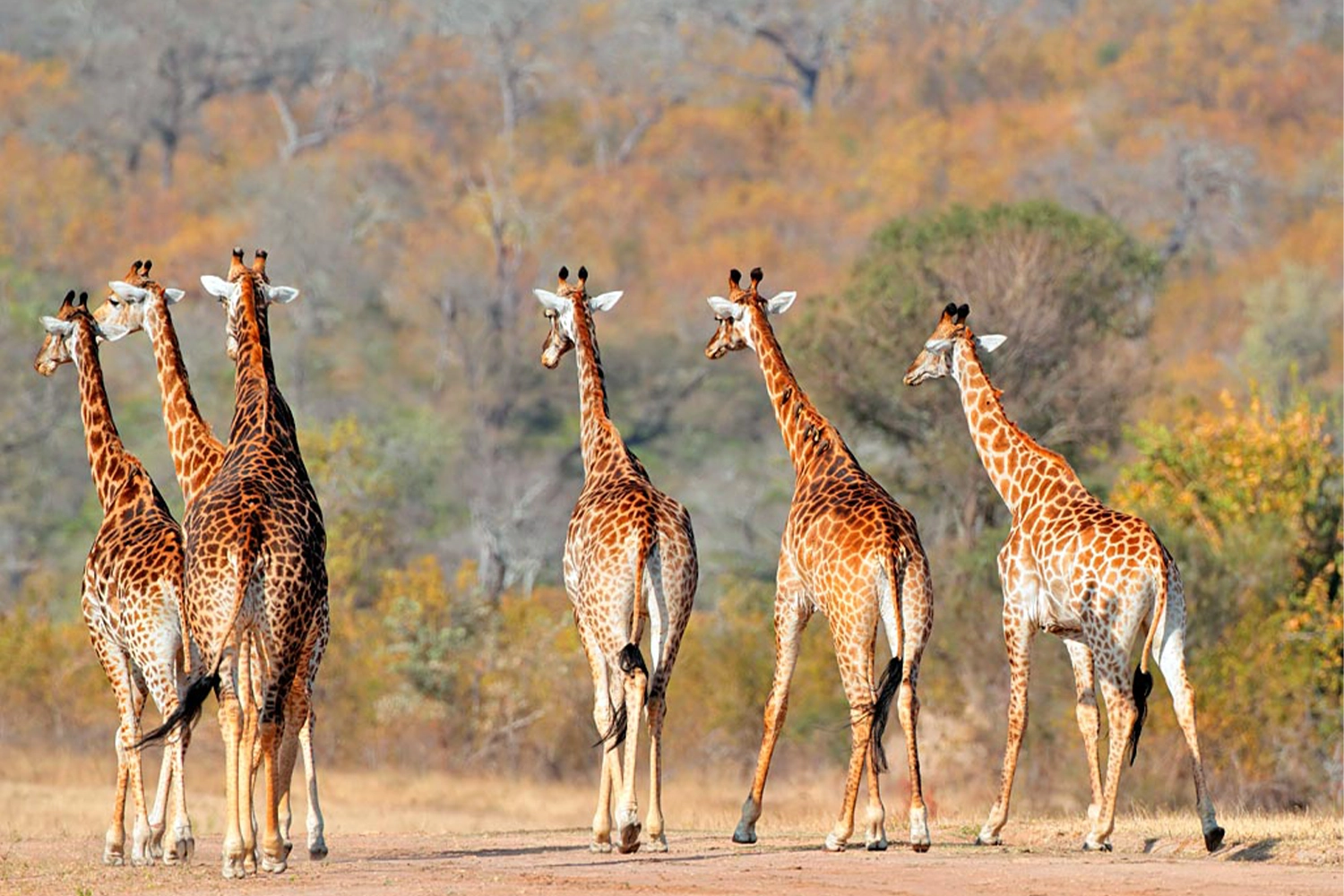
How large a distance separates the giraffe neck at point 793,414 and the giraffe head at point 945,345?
837mm

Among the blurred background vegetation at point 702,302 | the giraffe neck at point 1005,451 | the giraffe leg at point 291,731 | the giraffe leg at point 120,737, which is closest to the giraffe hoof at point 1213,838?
the giraffe neck at point 1005,451

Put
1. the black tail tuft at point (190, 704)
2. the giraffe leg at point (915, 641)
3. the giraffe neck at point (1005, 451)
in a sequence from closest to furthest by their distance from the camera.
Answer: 1. the black tail tuft at point (190, 704)
2. the giraffe leg at point (915, 641)
3. the giraffe neck at point (1005, 451)

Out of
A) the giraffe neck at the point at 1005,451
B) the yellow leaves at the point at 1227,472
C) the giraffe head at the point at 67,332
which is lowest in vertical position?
the giraffe neck at the point at 1005,451

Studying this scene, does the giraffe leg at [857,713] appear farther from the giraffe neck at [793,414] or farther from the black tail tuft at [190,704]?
the black tail tuft at [190,704]

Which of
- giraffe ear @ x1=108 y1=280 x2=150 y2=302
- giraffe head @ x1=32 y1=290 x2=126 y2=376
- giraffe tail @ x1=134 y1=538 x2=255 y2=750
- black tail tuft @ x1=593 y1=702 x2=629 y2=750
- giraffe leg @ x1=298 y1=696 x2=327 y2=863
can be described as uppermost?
giraffe ear @ x1=108 y1=280 x2=150 y2=302

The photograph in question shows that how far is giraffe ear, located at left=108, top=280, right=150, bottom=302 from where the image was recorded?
14.2 metres

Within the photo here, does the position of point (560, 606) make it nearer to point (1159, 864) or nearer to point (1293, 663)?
point (1293, 663)

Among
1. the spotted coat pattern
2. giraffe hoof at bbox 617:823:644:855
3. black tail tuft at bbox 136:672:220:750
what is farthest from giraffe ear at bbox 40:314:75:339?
giraffe hoof at bbox 617:823:644:855

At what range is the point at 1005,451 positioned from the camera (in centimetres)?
1450

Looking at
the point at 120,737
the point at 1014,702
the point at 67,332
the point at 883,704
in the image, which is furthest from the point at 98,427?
the point at 1014,702

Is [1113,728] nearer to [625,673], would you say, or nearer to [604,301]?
[625,673]

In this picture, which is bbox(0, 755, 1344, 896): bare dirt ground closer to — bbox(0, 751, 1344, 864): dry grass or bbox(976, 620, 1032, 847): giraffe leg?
bbox(0, 751, 1344, 864): dry grass

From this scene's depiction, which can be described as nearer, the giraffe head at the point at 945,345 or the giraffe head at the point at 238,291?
the giraffe head at the point at 238,291

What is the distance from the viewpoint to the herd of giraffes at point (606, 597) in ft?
39.3
